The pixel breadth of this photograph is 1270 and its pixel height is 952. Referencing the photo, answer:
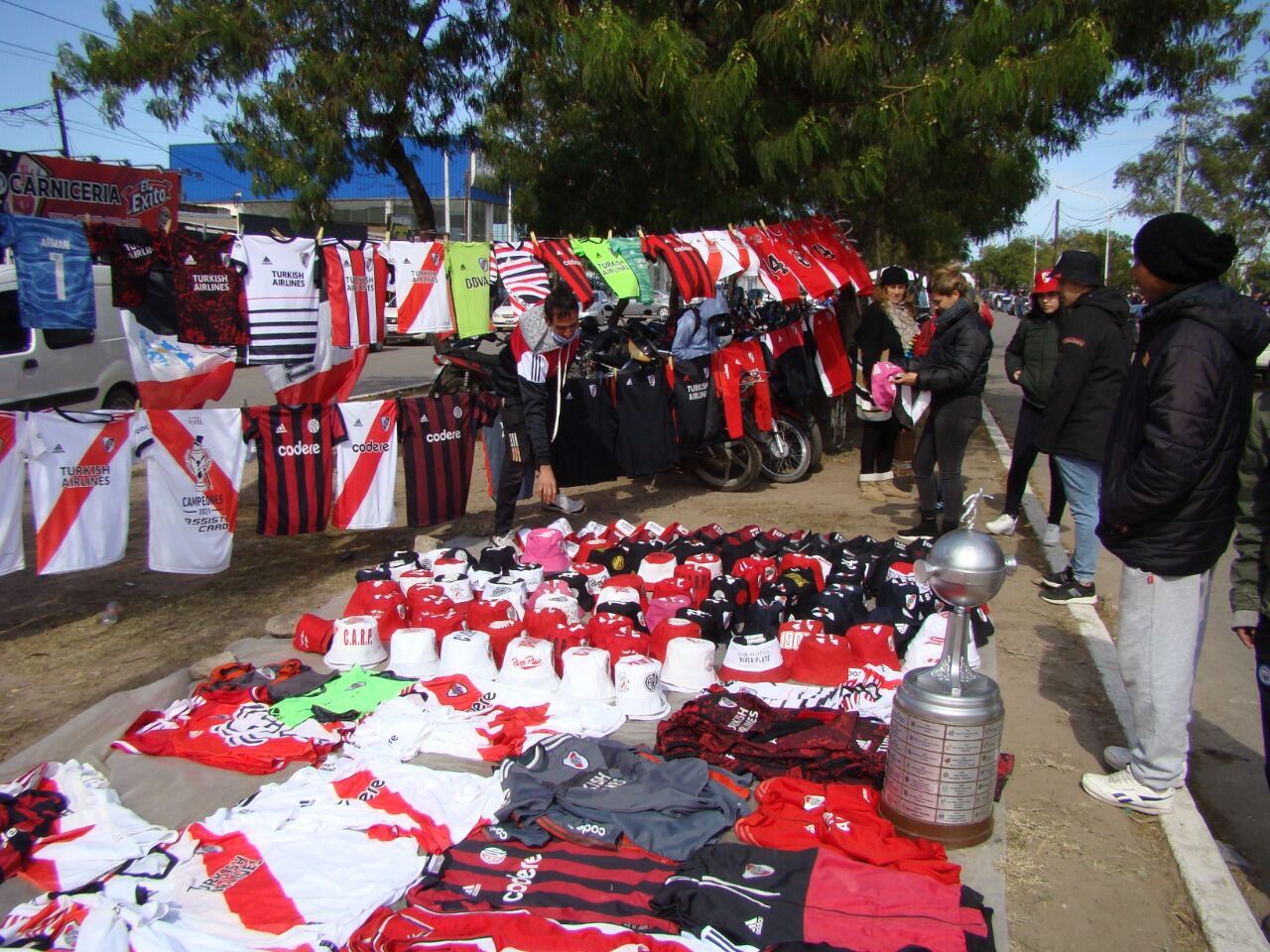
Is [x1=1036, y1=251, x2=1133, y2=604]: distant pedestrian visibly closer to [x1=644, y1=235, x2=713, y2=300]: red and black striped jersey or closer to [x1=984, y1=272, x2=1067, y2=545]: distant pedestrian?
[x1=984, y1=272, x2=1067, y2=545]: distant pedestrian

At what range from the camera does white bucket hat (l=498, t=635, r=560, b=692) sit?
4.34 m

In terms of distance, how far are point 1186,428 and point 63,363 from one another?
1105 centimetres

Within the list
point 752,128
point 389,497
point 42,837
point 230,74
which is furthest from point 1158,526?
point 230,74

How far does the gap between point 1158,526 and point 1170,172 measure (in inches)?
1787

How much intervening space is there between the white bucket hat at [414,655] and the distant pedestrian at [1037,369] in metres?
4.33

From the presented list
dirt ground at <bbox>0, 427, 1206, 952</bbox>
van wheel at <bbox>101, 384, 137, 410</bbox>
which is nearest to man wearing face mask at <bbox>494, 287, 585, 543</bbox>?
dirt ground at <bbox>0, 427, 1206, 952</bbox>

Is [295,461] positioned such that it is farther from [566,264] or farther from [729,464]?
[729,464]

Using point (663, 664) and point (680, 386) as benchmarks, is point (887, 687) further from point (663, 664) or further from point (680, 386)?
point (680, 386)

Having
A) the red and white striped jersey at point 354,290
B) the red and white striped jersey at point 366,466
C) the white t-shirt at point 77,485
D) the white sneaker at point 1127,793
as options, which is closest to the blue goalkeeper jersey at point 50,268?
the white t-shirt at point 77,485

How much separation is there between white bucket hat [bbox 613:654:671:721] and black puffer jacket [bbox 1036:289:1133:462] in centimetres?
310

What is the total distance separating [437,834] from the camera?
3168 mm

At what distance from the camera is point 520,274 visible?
6.60 meters

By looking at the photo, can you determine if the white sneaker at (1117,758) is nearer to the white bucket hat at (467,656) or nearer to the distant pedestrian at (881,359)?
the white bucket hat at (467,656)

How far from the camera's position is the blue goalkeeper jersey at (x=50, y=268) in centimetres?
470
